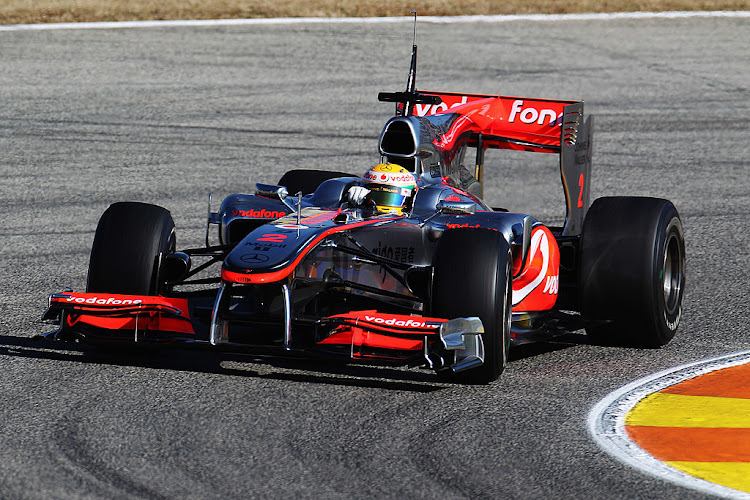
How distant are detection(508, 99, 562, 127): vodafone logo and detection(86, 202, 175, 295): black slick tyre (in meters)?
3.08

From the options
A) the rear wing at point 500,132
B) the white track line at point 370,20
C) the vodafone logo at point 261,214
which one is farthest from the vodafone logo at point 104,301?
the white track line at point 370,20

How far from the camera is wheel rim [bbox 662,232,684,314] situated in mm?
7848

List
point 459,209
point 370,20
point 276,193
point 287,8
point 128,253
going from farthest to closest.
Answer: point 287,8 → point 370,20 → point 276,193 → point 459,209 → point 128,253

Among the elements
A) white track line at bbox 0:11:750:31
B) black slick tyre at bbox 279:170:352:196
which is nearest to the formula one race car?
black slick tyre at bbox 279:170:352:196

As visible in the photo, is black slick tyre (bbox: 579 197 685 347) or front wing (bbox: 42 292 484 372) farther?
black slick tyre (bbox: 579 197 685 347)

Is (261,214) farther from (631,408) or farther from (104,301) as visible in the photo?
(631,408)

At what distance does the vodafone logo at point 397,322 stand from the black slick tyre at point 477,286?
28 centimetres

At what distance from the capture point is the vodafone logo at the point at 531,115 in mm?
9008

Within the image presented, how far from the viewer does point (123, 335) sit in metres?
6.60

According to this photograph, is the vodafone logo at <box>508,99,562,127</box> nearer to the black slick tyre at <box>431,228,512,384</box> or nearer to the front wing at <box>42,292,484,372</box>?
the black slick tyre at <box>431,228,512,384</box>

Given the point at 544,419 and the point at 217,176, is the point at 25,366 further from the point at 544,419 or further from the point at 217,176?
the point at 217,176

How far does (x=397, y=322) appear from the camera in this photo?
20.5 ft

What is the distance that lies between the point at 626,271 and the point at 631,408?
1.26 meters

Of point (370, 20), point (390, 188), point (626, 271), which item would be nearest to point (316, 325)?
point (390, 188)
